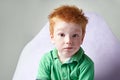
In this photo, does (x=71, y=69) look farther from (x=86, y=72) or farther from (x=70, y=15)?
(x=70, y=15)

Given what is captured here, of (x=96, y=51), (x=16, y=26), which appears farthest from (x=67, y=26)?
(x=16, y=26)

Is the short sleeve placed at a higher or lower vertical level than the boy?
lower

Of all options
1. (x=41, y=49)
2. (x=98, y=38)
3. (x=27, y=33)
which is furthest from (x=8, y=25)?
(x=98, y=38)

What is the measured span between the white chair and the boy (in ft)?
0.41

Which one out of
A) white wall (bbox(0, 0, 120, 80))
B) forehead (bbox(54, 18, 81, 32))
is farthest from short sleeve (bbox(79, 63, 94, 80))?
white wall (bbox(0, 0, 120, 80))

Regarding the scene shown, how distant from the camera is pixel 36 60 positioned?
3.42 ft

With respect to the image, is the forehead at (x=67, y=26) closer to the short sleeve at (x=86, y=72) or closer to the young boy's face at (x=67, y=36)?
the young boy's face at (x=67, y=36)

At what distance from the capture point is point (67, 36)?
0.79 meters

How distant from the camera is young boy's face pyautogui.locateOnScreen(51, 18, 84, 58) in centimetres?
79

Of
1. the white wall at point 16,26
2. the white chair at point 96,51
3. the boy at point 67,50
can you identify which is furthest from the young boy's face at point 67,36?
the white wall at point 16,26

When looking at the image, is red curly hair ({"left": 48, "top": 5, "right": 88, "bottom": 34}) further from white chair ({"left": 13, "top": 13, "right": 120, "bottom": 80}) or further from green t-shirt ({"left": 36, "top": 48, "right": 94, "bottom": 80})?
white chair ({"left": 13, "top": 13, "right": 120, "bottom": 80})

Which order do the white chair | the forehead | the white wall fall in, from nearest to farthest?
the forehead, the white chair, the white wall

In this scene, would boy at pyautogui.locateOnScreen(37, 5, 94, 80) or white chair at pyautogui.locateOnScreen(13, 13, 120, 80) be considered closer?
boy at pyautogui.locateOnScreen(37, 5, 94, 80)

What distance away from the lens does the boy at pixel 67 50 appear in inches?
31.3
